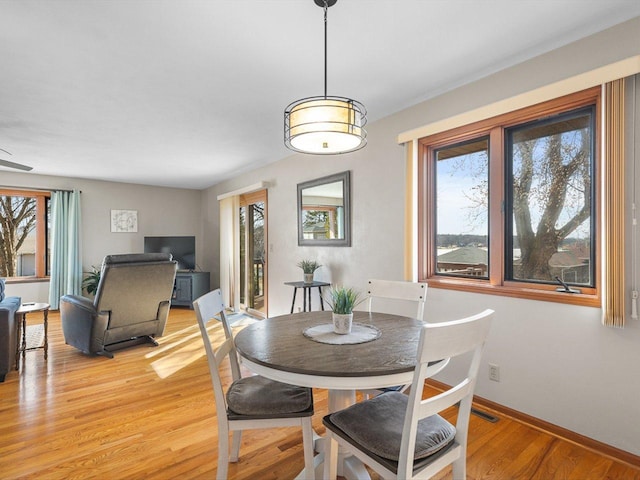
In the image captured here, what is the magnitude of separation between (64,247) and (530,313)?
691 centimetres

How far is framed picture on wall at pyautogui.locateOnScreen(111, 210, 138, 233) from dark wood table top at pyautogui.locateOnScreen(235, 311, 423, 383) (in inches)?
234

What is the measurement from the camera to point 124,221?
6.70m

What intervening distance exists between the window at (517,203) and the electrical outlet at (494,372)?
0.52m

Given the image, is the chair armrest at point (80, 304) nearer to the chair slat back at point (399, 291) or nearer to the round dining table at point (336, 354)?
the round dining table at point (336, 354)

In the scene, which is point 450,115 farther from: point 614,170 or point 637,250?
point 637,250

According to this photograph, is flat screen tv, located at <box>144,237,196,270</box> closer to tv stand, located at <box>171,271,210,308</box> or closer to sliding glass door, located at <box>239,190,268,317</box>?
tv stand, located at <box>171,271,210,308</box>

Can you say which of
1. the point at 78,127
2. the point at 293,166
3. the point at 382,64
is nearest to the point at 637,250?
the point at 382,64

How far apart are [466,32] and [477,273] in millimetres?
1664

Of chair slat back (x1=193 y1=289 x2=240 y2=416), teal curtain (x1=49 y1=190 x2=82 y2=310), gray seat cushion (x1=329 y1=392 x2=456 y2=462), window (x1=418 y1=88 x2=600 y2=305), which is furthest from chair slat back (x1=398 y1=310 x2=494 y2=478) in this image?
teal curtain (x1=49 y1=190 x2=82 y2=310)

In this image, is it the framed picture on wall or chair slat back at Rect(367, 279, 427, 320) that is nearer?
chair slat back at Rect(367, 279, 427, 320)

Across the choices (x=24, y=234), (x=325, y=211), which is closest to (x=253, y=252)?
(x=325, y=211)

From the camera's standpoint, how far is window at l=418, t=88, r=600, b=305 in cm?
209

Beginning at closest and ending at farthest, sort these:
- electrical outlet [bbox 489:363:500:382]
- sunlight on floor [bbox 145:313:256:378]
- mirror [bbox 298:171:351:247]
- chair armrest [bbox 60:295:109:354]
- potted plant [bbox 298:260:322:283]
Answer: electrical outlet [bbox 489:363:500:382], sunlight on floor [bbox 145:313:256:378], chair armrest [bbox 60:295:109:354], mirror [bbox 298:171:351:247], potted plant [bbox 298:260:322:283]

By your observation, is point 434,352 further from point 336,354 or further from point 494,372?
point 494,372
